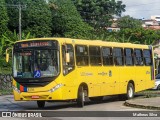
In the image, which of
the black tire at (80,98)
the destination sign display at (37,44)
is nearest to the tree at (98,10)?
the black tire at (80,98)

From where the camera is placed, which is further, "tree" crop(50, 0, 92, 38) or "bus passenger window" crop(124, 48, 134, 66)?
"tree" crop(50, 0, 92, 38)

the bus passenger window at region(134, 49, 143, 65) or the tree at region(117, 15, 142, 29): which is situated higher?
the tree at region(117, 15, 142, 29)

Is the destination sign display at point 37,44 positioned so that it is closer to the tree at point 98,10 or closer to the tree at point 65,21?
the tree at point 65,21

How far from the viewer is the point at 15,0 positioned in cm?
7000

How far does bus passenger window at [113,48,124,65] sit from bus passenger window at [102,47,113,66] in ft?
1.47

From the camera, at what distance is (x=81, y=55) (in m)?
20.7

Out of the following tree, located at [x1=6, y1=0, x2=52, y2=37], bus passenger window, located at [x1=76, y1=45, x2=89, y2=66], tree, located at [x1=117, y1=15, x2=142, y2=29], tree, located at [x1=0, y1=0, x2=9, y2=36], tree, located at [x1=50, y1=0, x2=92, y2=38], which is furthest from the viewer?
tree, located at [x1=117, y1=15, x2=142, y2=29]

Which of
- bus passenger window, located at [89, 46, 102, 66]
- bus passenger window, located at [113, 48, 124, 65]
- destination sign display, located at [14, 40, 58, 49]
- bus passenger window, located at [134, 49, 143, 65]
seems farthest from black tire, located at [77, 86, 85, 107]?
bus passenger window, located at [134, 49, 143, 65]

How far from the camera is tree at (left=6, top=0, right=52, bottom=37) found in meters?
69.8

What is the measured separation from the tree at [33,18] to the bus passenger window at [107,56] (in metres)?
46.8

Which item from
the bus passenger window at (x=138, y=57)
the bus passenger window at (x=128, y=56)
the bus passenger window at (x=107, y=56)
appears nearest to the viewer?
the bus passenger window at (x=107, y=56)

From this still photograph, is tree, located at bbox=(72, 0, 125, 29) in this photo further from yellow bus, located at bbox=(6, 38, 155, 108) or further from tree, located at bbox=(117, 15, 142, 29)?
yellow bus, located at bbox=(6, 38, 155, 108)

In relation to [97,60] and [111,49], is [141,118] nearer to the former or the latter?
[97,60]

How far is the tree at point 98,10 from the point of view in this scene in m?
83.6
